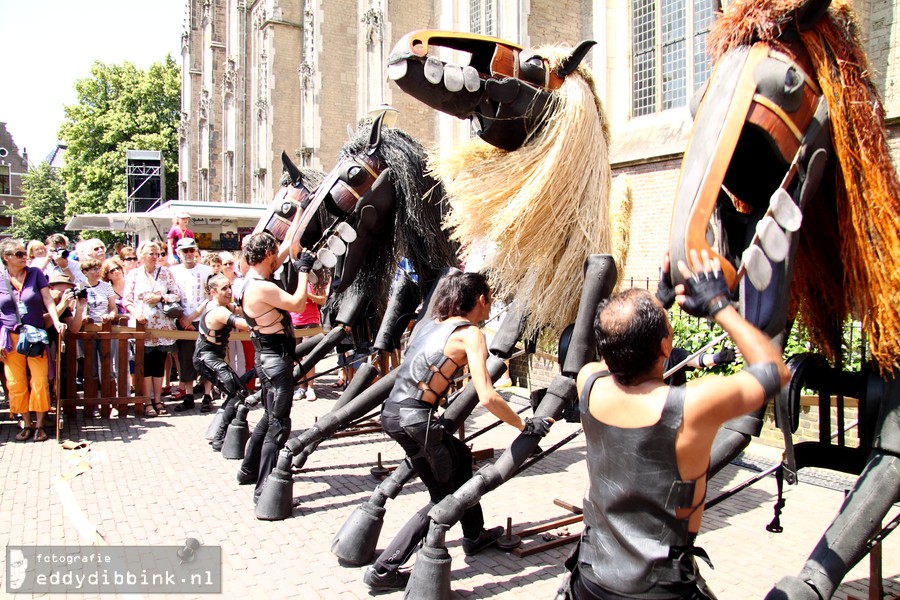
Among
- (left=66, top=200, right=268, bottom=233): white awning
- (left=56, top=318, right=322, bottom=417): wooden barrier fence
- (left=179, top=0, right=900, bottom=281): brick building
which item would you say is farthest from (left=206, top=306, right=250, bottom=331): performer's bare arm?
(left=66, top=200, right=268, bottom=233): white awning

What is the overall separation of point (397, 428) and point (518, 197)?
54.3 inches

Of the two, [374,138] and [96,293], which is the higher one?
[374,138]

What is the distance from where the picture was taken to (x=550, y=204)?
3.48 metres

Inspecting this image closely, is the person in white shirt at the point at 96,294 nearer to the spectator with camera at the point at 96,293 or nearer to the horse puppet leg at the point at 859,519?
the spectator with camera at the point at 96,293

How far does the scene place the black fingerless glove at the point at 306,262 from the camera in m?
5.18

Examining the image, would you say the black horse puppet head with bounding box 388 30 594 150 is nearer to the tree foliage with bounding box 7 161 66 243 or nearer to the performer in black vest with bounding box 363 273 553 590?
the performer in black vest with bounding box 363 273 553 590

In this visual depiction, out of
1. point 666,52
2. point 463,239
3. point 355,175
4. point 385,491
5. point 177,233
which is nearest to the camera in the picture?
point 463,239

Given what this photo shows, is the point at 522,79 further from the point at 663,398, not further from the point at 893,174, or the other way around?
the point at 663,398

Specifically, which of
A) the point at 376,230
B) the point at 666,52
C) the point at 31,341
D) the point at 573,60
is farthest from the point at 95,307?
the point at 666,52

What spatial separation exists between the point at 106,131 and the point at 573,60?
1699 inches

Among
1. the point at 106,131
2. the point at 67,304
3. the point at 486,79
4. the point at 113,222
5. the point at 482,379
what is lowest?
the point at 482,379

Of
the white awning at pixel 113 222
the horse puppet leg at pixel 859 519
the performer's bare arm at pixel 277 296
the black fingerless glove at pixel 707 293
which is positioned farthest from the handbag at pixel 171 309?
the white awning at pixel 113 222

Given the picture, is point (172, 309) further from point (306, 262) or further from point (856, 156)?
point (856, 156)

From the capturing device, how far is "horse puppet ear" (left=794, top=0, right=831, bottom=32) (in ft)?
7.55
